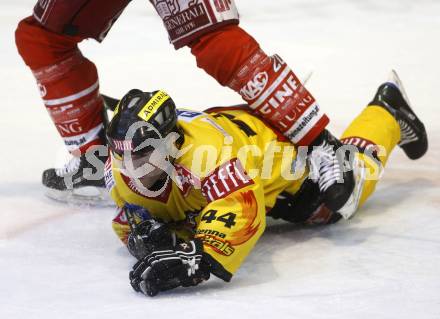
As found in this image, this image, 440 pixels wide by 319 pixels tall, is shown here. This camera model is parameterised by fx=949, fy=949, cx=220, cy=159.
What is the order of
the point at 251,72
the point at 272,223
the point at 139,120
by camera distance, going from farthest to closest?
1. the point at 272,223
2. the point at 251,72
3. the point at 139,120

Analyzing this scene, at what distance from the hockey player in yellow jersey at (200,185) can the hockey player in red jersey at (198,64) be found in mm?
62

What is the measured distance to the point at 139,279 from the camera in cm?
188

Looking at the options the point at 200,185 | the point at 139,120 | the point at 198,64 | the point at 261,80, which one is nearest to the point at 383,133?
the point at 261,80

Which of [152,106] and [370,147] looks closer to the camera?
[152,106]

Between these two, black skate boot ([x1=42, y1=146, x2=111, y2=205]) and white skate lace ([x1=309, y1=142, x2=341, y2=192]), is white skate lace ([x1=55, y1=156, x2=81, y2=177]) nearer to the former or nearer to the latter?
black skate boot ([x1=42, y1=146, x2=111, y2=205])

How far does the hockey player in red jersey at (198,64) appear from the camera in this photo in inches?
86.9

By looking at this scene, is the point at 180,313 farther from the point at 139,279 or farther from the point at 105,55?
the point at 105,55

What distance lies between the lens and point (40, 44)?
8.11ft

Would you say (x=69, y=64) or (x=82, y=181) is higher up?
(x=69, y=64)

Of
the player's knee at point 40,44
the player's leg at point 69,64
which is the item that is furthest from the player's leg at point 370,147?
the player's knee at point 40,44

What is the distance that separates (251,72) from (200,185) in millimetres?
337

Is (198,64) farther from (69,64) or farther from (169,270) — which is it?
(169,270)

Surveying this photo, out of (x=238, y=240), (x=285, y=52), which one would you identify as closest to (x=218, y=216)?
(x=238, y=240)

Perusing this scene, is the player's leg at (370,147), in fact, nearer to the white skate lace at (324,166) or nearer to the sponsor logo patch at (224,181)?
the white skate lace at (324,166)
